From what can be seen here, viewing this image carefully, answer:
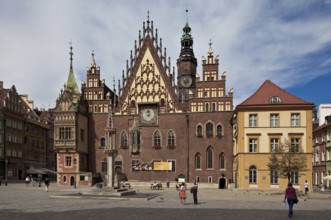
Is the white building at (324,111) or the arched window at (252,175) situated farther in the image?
the white building at (324,111)

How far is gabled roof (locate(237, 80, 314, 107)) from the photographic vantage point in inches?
2012

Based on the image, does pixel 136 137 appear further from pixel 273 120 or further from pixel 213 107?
pixel 273 120

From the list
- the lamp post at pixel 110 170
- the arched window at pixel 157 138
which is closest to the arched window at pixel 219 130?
the arched window at pixel 157 138

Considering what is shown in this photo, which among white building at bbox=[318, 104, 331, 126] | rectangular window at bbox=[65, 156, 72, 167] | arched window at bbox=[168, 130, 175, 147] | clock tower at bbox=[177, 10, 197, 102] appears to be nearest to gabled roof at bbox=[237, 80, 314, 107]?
arched window at bbox=[168, 130, 175, 147]

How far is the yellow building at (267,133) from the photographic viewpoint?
4997cm

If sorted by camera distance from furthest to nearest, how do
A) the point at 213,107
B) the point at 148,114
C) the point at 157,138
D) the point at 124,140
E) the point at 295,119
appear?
the point at 124,140
the point at 148,114
the point at 157,138
the point at 213,107
the point at 295,119

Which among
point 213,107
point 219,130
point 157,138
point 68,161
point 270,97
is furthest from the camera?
point 157,138

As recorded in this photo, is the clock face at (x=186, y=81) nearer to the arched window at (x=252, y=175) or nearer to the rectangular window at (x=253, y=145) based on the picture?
the rectangular window at (x=253, y=145)

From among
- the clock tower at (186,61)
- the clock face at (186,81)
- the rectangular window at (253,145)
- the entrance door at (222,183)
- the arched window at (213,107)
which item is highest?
the clock tower at (186,61)

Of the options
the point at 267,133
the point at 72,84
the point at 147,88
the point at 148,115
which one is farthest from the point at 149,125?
the point at 267,133

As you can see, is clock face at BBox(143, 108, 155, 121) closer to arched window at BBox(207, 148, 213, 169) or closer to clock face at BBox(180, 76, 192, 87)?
arched window at BBox(207, 148, 213, 169)

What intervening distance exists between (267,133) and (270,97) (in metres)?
4.98

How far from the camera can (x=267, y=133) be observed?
50.6m

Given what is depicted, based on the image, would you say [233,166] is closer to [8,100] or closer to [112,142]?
[112,142]
